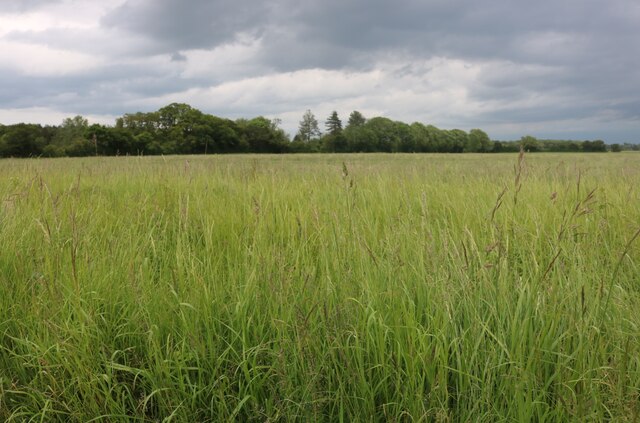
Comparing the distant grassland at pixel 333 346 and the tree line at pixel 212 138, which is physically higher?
the tree line at pixel 212 138

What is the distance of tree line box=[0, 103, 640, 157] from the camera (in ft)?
142

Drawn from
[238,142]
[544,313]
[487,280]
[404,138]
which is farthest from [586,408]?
[404,138]

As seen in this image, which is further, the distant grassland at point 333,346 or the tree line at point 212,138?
the tree line at point 212,138

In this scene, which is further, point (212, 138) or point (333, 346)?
point (212, 138)

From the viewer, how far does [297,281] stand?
6.62ft

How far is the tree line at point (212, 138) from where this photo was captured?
43.2 m

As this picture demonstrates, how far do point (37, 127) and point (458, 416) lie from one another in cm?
6339

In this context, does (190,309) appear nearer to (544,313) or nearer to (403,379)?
(403,379)

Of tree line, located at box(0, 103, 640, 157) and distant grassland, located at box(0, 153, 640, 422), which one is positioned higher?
tree line, located at box(0, 103, 640, 157)

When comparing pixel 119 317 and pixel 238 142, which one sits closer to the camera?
pixel 119 317

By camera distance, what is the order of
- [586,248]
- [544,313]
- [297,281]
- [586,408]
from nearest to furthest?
[586,408]
[544,313]
[297,281]
[586,248]

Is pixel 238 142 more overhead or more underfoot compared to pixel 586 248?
more overhead

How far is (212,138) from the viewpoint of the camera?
54.0 metres

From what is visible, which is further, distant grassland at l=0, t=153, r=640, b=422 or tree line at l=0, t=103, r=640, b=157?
tree line at l=0, t=103, r=640, b=157
